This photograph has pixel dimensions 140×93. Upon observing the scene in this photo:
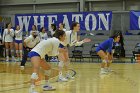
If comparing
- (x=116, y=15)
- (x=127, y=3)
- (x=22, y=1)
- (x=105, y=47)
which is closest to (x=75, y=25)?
(x=105, y=47)

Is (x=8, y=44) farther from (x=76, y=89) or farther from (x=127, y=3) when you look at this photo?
(x=76, y=89)

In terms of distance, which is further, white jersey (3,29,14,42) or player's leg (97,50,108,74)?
white jersey (3,29,14,42)

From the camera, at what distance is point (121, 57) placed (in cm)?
2177

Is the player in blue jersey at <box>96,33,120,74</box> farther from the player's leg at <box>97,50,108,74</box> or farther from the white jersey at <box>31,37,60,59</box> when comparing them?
the white jersey at <box>31,37,60,59</box>

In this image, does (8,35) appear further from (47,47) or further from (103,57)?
(47,47)

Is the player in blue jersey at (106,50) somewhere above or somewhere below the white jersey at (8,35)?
below

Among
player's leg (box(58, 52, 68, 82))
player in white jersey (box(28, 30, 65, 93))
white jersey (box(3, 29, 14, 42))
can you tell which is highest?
white jersey (box(3, 29, 14, 42))

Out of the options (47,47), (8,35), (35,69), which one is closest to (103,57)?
(47,47)

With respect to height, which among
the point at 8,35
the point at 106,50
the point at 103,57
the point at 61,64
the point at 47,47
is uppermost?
the point at 8,35

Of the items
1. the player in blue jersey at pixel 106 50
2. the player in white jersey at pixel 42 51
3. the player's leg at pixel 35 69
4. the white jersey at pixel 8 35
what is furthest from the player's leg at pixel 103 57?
the white jersey at pixel 8 35

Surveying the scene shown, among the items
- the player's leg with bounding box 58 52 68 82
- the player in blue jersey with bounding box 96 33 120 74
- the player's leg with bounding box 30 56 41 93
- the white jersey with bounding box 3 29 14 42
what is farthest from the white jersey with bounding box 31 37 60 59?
the white jersey with bounding box 3 29 14 42

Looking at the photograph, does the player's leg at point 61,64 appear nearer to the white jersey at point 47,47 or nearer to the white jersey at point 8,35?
the white jersey at point 47,47

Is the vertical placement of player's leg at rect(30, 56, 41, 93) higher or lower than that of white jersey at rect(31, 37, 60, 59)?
lower

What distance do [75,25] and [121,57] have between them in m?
10.9
